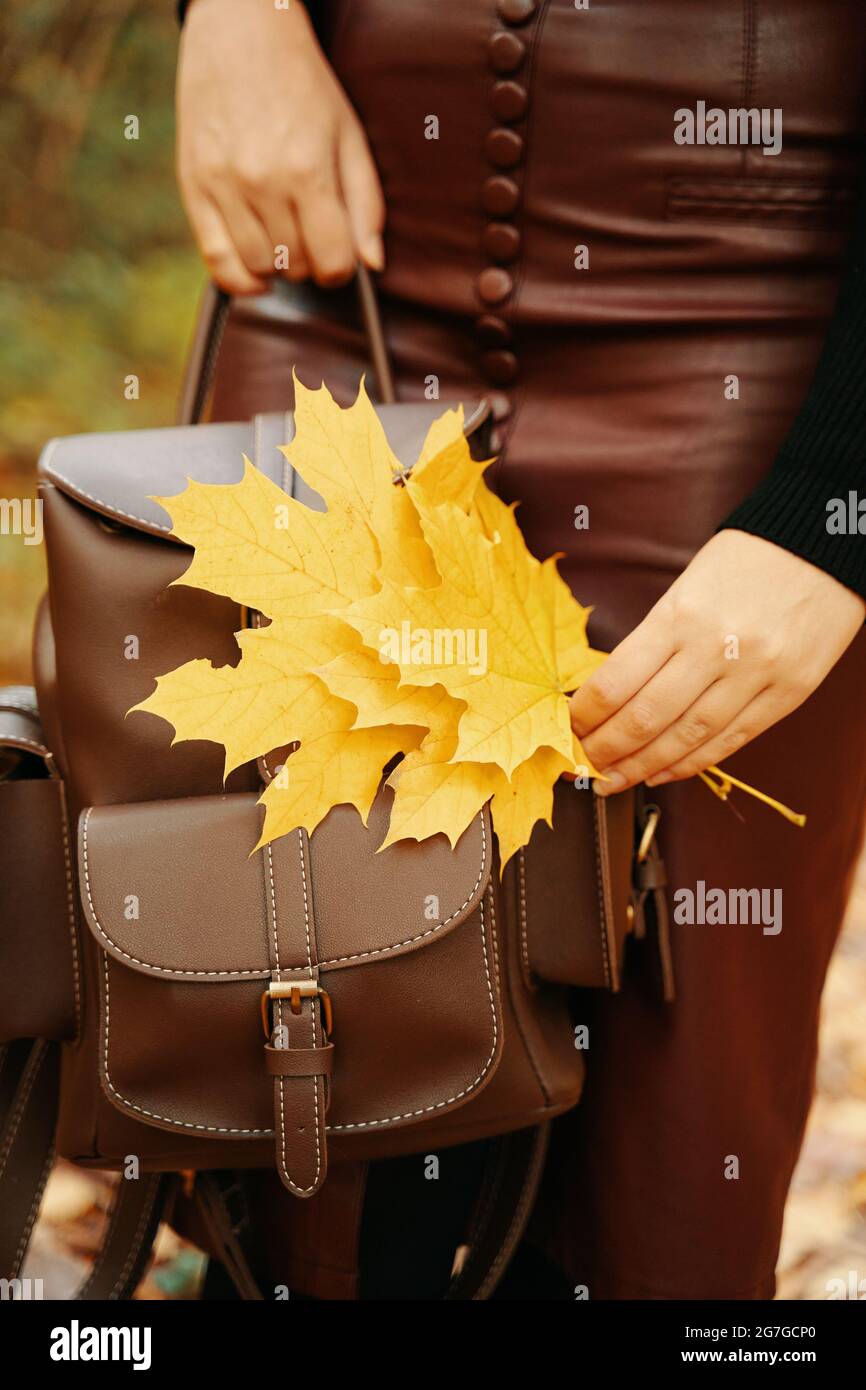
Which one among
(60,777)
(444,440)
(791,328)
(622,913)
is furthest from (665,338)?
(60,777)

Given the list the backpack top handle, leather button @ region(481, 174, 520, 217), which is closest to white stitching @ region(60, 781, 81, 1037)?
the backpack top handle

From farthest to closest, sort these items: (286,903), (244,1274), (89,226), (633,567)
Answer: (89,226), (244,1274), (633,567), (286,903)

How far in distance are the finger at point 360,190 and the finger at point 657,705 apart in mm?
462

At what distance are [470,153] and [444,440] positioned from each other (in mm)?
257

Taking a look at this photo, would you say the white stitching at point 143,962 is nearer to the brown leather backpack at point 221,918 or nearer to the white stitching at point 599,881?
the brown leather backpack at point 221,918

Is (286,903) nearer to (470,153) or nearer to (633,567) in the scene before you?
(633,567)

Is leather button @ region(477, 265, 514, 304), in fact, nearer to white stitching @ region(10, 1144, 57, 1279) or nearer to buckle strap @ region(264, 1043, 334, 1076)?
buckle strap @ region(264, 1043, 334, 1076)

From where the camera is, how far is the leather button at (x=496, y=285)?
92 centimetres

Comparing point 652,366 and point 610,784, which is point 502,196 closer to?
point 652,366

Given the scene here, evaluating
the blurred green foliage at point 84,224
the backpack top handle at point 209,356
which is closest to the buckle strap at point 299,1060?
the backpack top handle at point 209,356

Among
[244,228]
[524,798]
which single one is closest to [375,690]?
[524,798]

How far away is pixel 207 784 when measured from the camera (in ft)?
2.86

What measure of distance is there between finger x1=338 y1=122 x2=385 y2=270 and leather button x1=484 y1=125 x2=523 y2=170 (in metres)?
0.11

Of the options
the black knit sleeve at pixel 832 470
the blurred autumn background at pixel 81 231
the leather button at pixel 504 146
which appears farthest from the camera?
the blurred autumn background at pixel 81 231
